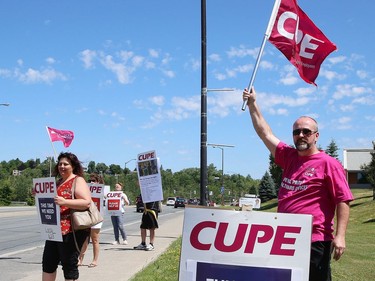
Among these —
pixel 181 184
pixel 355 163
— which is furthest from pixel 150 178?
pixel 181 184

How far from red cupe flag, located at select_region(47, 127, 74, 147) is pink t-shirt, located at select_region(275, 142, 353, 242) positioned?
10.9m

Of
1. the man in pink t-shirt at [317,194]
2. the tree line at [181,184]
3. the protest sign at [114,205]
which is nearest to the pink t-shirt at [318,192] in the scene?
the man in pink t-shirt at [317,194]

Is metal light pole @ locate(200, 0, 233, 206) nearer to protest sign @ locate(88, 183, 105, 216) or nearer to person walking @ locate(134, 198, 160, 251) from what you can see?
person walking @ locate(134, 198, 160, 251)

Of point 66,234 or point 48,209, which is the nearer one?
point 66,234

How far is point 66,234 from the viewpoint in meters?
5.78

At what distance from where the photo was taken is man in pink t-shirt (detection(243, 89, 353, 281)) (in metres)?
4.22

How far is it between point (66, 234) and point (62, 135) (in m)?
9.56

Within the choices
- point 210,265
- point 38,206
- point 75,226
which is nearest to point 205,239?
point 210,265

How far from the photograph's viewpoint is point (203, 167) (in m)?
12.4

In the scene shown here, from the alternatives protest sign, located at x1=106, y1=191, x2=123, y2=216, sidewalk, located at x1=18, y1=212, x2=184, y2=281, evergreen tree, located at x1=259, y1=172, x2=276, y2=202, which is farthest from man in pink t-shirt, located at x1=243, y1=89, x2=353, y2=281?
evergreen tree, located at x1=259, y1=172, x2=276, y2=202

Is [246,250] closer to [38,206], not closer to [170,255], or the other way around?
[38,206]

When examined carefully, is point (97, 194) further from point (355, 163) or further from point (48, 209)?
point (355, 163)

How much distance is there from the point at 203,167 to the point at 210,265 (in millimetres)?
8648

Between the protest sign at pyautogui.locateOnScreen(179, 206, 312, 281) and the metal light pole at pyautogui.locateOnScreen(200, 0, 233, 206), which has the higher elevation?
the metal light pole at pyautogui.locateOnScreen(200, 0, 233, 206)
